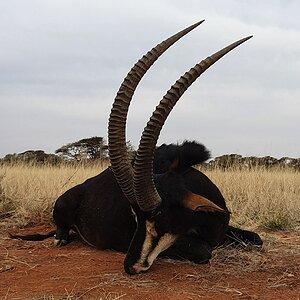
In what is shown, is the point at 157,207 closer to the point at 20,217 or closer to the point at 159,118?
the point at 159,118

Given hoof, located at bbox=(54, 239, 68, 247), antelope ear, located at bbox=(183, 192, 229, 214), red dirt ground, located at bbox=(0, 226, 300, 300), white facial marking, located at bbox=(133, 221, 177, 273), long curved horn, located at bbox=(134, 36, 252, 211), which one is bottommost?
red dirt ground, located at bbox=(0, 226, 300, 300)

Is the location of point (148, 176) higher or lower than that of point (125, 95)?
lower

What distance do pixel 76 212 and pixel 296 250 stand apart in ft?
7.61

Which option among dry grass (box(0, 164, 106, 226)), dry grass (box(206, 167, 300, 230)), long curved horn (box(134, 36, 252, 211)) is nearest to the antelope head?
long curved horn (box(134, 36, 252, 211))

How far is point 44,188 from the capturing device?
9805mm

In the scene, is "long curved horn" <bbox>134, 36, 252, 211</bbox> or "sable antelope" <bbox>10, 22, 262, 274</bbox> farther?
"sable antelope" <bbox>10, 22, 262, 274</bbox>

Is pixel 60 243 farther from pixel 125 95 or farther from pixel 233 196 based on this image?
pixel 233 196

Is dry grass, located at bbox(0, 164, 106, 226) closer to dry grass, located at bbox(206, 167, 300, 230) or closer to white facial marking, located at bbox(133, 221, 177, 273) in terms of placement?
dry grass, located at bbox(206, 167, 300, 230)

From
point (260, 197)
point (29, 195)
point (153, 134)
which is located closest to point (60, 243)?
point (153, 134)

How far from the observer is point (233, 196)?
10.2 m

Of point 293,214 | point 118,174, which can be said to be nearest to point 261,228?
point 293,214

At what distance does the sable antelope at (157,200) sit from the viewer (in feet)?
14.5

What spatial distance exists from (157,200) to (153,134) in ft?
1.74

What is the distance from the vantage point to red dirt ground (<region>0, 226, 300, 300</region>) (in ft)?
13.0
